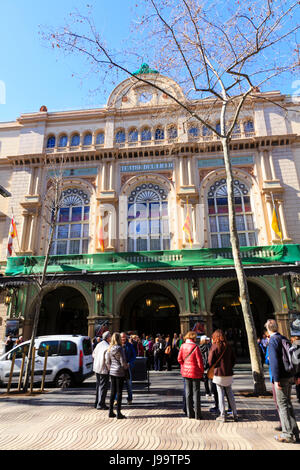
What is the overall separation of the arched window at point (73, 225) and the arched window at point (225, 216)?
866 cm

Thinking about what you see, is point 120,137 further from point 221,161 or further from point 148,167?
point 221,161

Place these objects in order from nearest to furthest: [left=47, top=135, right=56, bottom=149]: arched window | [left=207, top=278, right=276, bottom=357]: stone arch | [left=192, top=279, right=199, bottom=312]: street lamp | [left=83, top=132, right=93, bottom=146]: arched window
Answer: [left=192, top=279, right=199, bottom=312]: street lamp < [left=207, top=278, right=276, bottom=357]: stone arch < [left=83, top=132, right=93, bottom=146]: arched window < [left=47, top=135, right=56, bottom=149]: arched window

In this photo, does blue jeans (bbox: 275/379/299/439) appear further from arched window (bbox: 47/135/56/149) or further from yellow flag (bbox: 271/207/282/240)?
arched window (bbox: 47/135/56/149)

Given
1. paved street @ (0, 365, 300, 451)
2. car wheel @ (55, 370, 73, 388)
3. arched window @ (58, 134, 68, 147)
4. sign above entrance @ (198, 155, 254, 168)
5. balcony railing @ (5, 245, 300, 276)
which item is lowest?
paved street @ (0, 365, 300, 451)

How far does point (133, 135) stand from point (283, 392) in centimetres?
2096

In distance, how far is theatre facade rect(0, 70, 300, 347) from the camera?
17156mm

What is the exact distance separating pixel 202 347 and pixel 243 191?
1463 cm

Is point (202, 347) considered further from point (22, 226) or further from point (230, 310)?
point (22, 226)

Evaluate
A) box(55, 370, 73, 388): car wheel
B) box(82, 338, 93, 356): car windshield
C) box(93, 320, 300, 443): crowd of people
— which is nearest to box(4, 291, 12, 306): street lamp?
box(82, 338, 93, 356): car windshield

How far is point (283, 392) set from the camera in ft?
14.7

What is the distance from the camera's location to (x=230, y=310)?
65.7 feet

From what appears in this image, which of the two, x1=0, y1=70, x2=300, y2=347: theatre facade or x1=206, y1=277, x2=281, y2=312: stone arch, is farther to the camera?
x1=0, y1=70, x2=300, y2=347: theatre facade

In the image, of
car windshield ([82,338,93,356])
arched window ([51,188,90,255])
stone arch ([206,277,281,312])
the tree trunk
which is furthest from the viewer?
arched window ([51,188,90,255])

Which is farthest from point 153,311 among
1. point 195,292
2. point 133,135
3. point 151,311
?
point 133,135
